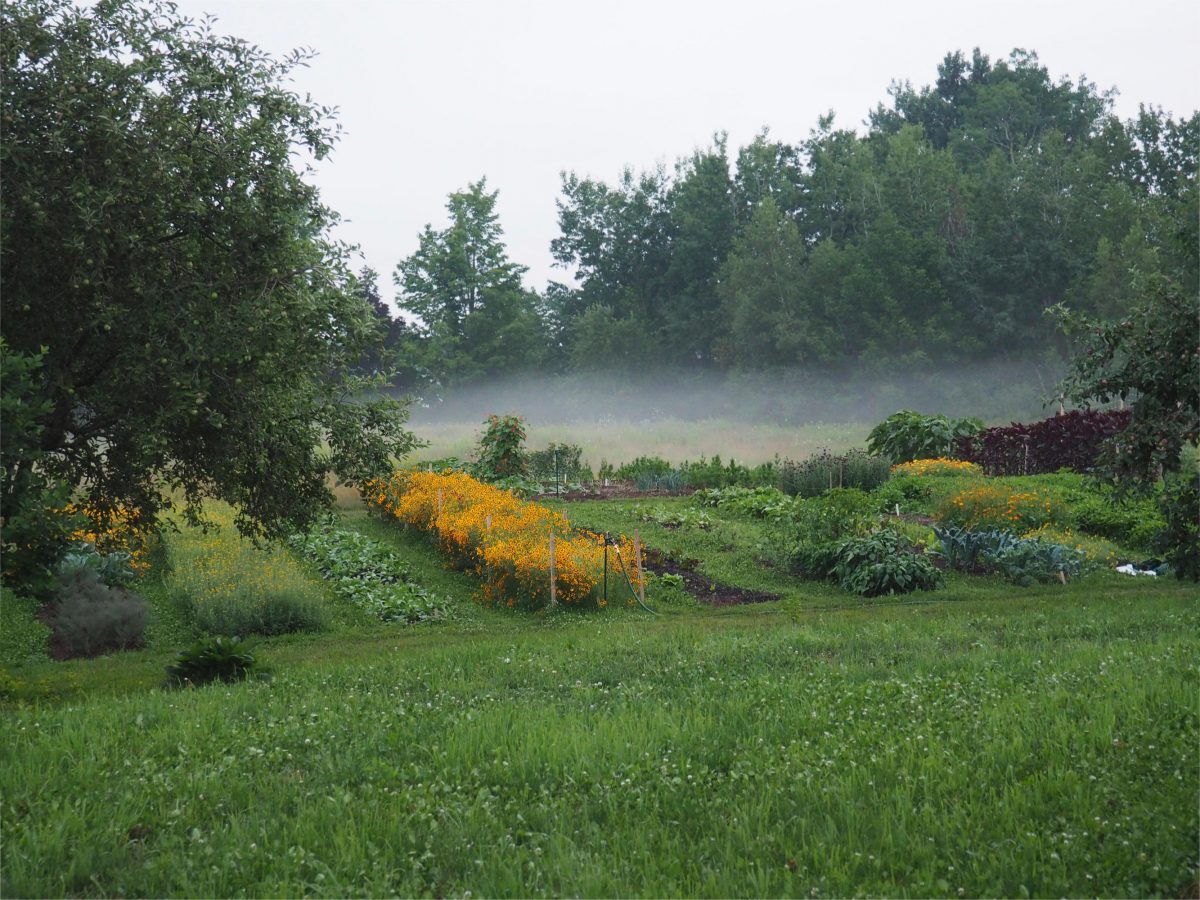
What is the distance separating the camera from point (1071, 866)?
4621 mm

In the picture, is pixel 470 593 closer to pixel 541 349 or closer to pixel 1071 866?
pixel 1071 866

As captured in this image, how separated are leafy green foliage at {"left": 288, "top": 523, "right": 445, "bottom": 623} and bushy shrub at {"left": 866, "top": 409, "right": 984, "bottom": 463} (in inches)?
631

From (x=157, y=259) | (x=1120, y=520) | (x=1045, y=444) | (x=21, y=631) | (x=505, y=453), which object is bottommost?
(x=21, y=631)

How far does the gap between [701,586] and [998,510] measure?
217 inches

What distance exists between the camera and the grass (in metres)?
35.2

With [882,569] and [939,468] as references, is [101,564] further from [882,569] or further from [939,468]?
[939,468]

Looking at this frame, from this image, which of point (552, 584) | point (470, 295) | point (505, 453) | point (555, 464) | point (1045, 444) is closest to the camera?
point (552, 584)

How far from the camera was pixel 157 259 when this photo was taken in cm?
989

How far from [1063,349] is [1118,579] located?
3798 centimetres

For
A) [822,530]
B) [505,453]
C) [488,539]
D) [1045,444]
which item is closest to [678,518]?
[822,530]

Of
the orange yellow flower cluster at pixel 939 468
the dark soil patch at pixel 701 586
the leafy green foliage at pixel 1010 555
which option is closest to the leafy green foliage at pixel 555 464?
the orange yellow flower cluster at pixel 939 468

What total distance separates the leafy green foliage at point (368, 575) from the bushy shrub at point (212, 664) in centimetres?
367

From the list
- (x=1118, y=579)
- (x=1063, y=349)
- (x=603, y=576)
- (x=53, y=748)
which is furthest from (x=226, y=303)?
(x=1063, y=349)

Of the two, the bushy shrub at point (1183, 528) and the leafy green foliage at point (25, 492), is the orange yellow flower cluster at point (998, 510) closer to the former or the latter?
the bushy shrub at point (1183, 528)
